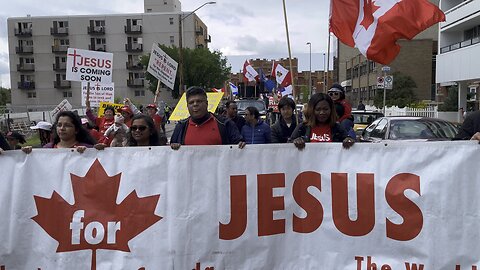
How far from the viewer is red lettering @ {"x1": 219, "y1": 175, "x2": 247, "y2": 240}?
12.5 ft

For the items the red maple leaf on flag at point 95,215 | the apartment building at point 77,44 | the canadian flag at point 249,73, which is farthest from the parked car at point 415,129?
the apartment building at point 77,44

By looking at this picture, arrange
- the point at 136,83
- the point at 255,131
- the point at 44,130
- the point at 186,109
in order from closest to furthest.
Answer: the point at 44,130 < the point at 255,131 < the point at 186,109 < the point at 136,83

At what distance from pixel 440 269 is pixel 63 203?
3048 millimetres

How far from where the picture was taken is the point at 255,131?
7391 millimetres

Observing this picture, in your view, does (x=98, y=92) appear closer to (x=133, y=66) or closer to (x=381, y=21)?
(x=381, y=21)

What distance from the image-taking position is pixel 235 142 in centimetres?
452

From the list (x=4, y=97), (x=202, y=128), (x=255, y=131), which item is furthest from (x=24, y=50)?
(x=202, y=128)

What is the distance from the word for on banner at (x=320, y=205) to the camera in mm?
3744

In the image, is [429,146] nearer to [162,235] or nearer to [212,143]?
[212,143]

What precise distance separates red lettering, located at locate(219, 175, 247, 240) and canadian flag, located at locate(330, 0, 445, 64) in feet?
9.11

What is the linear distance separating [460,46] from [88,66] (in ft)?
82.0

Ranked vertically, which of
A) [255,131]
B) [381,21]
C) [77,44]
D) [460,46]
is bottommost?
[255,131]

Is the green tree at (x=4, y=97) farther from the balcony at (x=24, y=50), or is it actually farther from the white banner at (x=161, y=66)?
the white banner at (x=161, y=66)

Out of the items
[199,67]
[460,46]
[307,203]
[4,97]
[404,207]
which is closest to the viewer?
[404,207]
